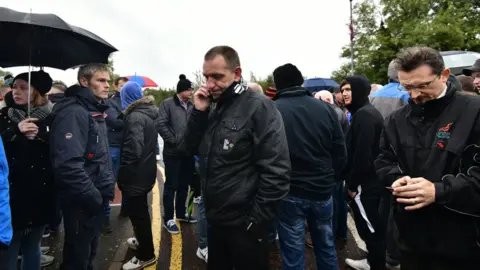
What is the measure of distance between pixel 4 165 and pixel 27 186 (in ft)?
3.01

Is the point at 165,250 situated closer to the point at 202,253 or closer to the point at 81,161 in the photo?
the point at 202,253

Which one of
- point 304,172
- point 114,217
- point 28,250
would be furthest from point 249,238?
point 114,217

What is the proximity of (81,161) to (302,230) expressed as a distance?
201cm

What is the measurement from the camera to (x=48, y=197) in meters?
2.91

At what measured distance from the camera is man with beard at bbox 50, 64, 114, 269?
2699 millimetres

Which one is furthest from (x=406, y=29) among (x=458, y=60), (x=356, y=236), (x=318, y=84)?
(x=356, y=236)

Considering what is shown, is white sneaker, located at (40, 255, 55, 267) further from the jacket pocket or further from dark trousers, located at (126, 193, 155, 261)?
the jacket pocket

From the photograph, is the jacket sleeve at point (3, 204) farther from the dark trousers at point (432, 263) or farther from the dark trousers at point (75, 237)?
the dark trousers at point (432, 263)

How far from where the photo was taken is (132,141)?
3.59 metres

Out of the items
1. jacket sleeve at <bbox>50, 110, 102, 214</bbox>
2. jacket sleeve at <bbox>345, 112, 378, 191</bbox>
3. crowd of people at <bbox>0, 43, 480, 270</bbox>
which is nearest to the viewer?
crowd of people at <bbox>0, 43, 480, 270</bbox>

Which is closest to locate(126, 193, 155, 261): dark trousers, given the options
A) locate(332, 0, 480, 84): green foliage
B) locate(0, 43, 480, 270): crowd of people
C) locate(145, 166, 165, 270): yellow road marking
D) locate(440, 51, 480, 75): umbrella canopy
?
locate(0, 43, 480, 270): crowd of people

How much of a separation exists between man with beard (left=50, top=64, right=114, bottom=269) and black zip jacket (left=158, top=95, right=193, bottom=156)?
1.83 metres

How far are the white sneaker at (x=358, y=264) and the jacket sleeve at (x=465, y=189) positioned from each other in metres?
2.22

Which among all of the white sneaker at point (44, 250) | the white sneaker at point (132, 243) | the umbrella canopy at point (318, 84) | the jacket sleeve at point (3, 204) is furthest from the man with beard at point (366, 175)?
the umbrella canopy at point (318, 84)
